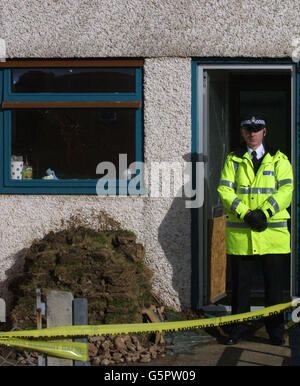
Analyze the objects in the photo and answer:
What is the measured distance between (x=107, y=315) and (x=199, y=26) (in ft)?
10.2

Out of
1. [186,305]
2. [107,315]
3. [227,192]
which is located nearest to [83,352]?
[107,315]

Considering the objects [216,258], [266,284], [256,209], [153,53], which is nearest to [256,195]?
[256,209]

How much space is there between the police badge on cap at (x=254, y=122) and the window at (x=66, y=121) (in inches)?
54.7

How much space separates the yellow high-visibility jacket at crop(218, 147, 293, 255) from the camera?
6500 mm

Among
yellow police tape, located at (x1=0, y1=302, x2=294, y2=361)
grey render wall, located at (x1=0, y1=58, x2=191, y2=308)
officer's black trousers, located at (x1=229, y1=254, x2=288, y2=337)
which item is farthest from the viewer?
grey render wall, located at (x1=0, y1=58, x2=191, y2=308)

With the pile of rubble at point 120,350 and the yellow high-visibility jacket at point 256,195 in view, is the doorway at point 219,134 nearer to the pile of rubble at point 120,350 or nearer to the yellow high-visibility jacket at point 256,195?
the yellow high-visibility jacket at point 256,195

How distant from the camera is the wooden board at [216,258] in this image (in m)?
7.72

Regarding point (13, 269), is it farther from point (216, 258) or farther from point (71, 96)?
point (216, 258)

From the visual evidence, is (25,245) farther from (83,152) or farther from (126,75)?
(126,75)

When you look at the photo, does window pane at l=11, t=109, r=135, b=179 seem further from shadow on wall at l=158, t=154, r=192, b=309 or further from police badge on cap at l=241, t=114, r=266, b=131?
police badge on cap at l=241, t=114, r=266, b=131

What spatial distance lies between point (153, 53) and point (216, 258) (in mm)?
2328

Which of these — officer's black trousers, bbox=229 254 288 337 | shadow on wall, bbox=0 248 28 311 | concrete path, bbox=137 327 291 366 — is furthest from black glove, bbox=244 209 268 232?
shadow on wall, bbox=0 248 28 311

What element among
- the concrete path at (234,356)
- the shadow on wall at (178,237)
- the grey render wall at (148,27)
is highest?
the grey render wall at (148,27)

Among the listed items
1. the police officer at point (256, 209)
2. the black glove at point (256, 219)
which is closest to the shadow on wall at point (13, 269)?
the police officer at point (256, 209)
